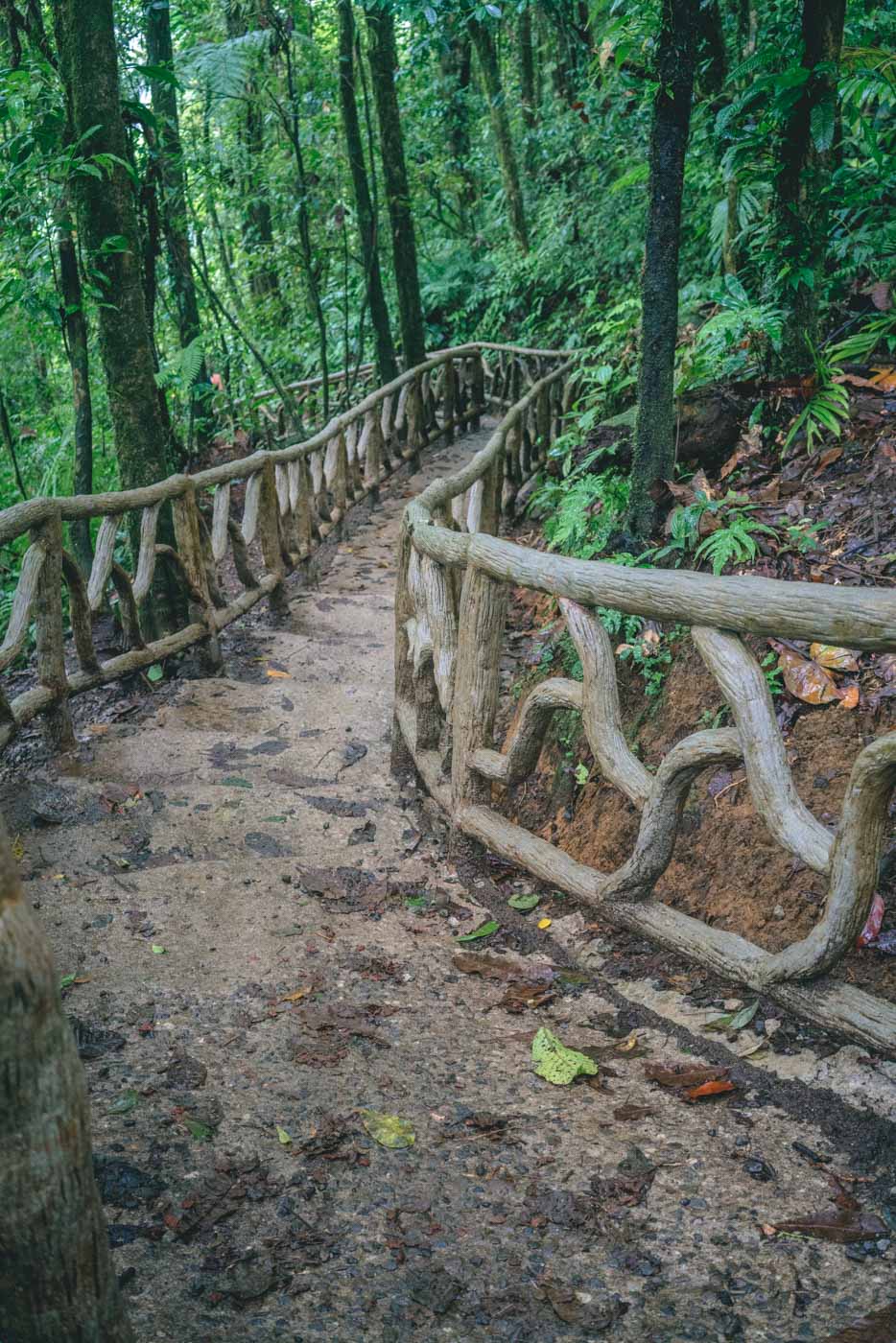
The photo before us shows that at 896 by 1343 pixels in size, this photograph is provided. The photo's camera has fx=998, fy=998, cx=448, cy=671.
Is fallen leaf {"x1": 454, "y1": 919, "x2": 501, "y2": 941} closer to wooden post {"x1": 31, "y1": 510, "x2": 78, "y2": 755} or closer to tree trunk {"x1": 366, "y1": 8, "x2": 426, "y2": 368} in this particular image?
wooden post {"x1": 31, "y1": 510, "x2": 78, "y2": 755}

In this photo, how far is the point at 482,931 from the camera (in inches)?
141

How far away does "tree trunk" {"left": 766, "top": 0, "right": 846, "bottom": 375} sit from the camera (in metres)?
4.81

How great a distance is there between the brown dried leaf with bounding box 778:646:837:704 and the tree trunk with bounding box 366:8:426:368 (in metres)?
9.33

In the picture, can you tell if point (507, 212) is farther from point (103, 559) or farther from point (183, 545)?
point (103, 559)

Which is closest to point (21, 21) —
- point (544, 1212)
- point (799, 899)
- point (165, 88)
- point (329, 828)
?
point (165, 88)

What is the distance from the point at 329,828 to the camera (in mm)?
4312

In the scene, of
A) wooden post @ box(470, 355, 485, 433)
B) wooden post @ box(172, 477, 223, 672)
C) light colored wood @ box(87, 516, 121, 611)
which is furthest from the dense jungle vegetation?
wooden post @ box(470, 355, 485, 433)

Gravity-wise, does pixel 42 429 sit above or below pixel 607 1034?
above

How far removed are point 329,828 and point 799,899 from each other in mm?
1954

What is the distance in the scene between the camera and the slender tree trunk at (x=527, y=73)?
17188 mm

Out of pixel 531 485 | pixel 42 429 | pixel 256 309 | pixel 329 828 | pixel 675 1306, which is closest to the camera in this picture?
pixel 675 1306

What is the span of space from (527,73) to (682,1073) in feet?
62.2

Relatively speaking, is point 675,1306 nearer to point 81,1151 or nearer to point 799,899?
point 81,1151

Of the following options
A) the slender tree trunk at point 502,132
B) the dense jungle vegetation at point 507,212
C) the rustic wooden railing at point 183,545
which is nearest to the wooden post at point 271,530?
the rustic wooden railing at point 183,545
